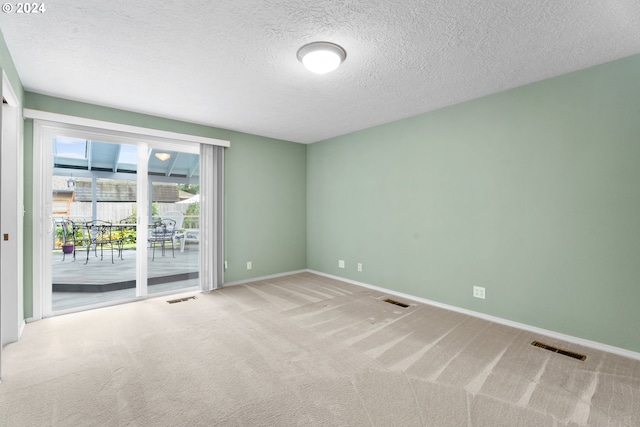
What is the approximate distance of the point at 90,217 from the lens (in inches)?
148

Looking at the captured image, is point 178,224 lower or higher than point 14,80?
lower

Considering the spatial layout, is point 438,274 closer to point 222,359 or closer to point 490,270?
point 490,270

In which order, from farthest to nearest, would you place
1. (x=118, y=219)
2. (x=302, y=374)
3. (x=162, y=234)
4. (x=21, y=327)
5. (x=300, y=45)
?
(x=162, y=234) → (x=118, y=219) → (x=21, y=327) → (x=300, y=45) → (x=302, y=374)

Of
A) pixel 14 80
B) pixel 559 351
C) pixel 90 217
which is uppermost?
pixel 14 80

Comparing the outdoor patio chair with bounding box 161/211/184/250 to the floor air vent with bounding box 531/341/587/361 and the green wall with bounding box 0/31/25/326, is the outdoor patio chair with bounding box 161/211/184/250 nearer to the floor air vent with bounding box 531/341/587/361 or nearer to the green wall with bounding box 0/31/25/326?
the green wall with bounding box 0/31/25/326

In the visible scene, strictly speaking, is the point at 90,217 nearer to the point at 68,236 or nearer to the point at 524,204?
the point at 68,236

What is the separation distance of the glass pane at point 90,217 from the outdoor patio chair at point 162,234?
0.76 feet

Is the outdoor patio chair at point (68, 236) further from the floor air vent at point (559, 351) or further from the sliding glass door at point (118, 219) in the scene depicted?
the floor air vent at point (559, 351)

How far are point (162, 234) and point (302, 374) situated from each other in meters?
3.19

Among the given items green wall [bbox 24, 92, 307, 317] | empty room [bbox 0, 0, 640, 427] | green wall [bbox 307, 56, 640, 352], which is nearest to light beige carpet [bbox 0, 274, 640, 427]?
empty room [bbox 0, 0, 640, 427]

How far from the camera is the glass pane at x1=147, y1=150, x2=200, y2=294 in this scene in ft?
13.5

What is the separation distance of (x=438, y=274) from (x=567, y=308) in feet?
4.19

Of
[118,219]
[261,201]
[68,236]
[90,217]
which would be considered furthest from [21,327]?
[261,201]

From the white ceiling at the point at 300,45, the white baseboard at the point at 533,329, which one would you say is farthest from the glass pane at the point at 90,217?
the white baseboard at the point at 533,329
